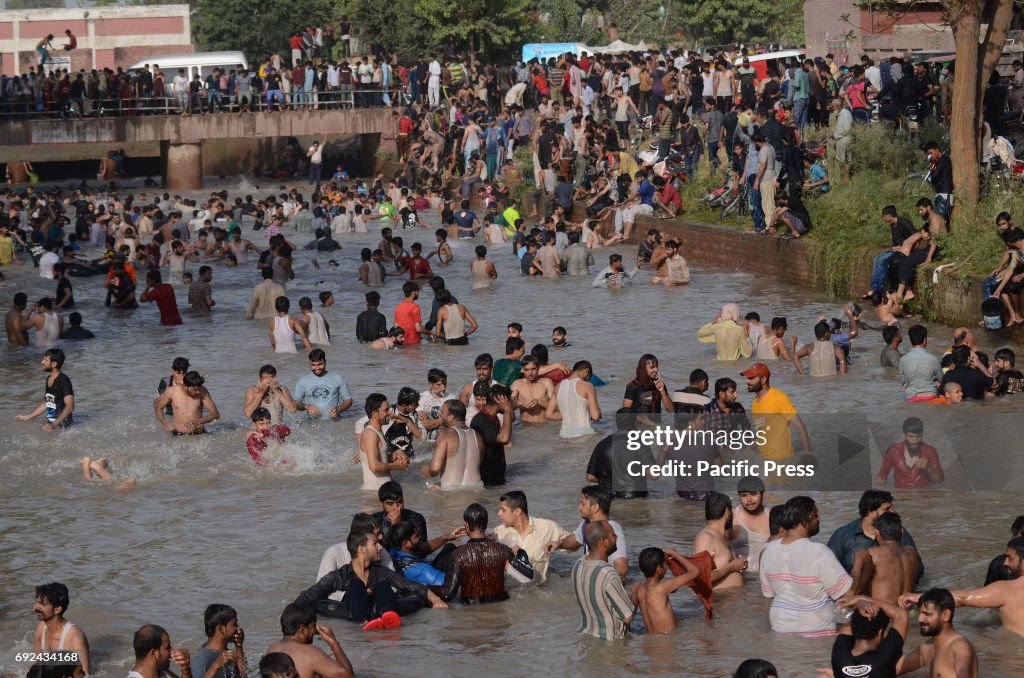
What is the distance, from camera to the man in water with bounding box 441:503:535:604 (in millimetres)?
10070

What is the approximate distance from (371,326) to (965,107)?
8.52 m

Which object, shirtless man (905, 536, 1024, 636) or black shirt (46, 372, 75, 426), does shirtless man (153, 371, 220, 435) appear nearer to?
black shirt (46, 372, 75, 426)

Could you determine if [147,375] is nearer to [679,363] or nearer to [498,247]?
[679,363]

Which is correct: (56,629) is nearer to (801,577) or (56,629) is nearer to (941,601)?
(801,577)

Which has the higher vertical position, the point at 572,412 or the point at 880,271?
the point at 880,271

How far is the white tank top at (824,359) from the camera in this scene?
16.7 meters

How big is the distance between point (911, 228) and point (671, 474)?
29.0 feet

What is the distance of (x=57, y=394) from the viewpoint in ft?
52.2

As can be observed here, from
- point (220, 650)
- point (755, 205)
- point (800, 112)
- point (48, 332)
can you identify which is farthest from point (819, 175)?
point (220, 650)

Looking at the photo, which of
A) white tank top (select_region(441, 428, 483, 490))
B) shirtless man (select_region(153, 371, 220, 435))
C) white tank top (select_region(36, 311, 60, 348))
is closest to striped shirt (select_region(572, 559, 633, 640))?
white tank top (select_region(441, 428, 483, 490))

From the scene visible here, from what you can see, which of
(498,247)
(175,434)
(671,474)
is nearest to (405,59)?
(498,247)

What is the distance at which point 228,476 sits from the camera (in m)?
14.2

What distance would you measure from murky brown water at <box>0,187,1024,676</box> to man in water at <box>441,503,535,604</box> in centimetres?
14

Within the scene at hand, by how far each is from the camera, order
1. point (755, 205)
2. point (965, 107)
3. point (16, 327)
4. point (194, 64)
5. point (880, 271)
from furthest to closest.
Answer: point (194, 64) < point (755, 205) < point (16, 327) < point (965, 107) < point (880, 271)
